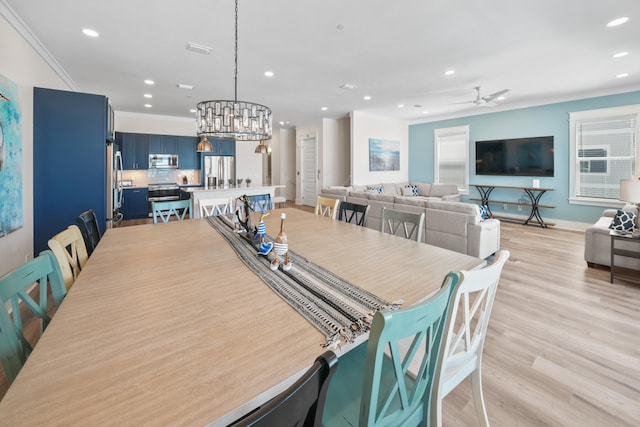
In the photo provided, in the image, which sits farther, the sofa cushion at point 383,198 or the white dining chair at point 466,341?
the sofa cushion at point 383,198

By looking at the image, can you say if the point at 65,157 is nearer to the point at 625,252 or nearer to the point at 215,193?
the point at 215,193

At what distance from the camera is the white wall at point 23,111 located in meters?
2.65

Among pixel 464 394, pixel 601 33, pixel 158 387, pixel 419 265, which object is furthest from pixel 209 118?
pixel 601 33

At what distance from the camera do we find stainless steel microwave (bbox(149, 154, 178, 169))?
24.0 feet

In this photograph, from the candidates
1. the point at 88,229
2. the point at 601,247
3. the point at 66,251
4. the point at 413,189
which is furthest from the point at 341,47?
the point at 413,189

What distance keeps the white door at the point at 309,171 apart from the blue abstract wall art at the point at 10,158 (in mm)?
6629

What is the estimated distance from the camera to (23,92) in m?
3.00

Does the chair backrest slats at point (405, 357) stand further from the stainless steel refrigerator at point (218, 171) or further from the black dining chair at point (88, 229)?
the stainless steel refrigerator at point (218, 171)

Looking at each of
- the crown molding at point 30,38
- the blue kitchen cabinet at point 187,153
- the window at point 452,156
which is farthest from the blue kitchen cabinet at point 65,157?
the window at point 452,156

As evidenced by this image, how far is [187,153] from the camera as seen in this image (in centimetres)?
778

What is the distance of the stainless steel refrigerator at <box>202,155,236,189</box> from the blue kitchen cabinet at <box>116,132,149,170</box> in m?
1.42

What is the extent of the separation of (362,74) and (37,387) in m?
4.91

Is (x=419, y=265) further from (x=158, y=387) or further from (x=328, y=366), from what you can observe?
(x=158, y=387)

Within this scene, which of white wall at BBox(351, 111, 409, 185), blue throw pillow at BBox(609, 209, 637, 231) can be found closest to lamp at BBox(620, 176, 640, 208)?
blue throw pillow at BBox(609, 209, 637, 231)
